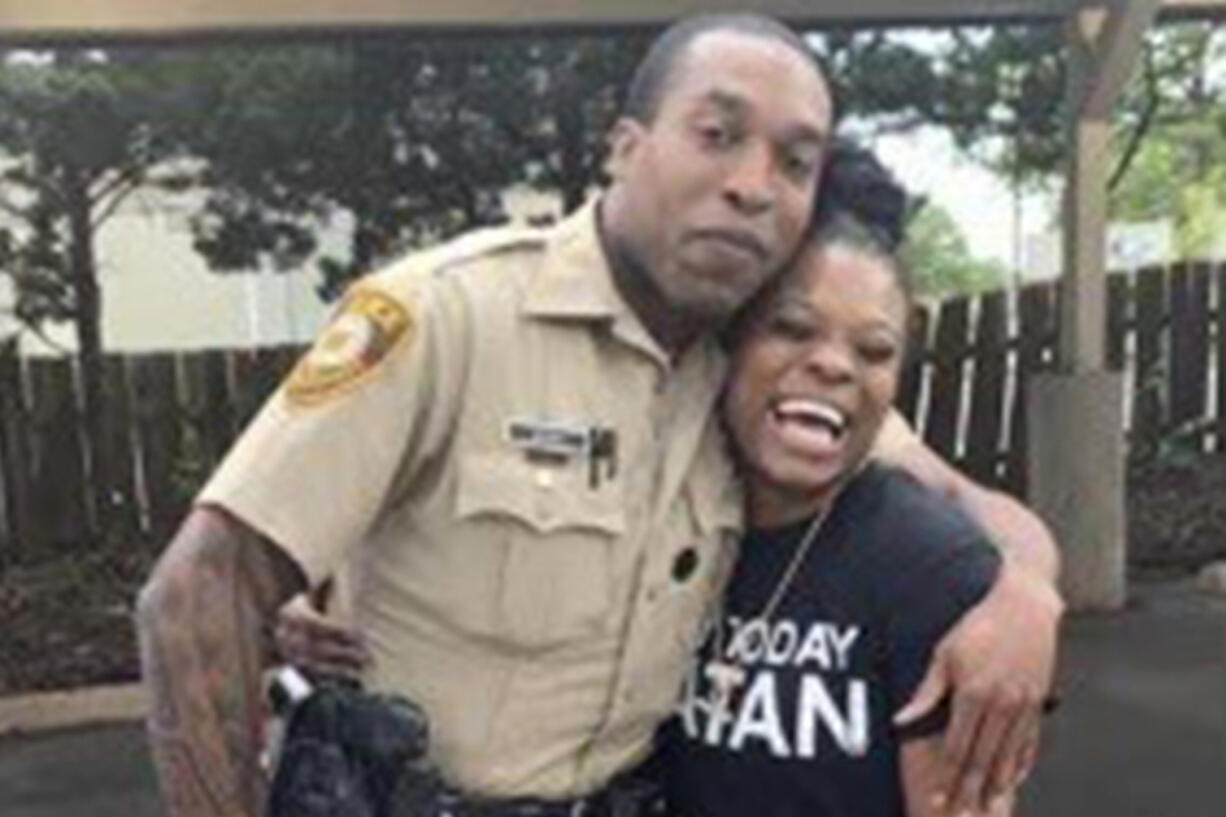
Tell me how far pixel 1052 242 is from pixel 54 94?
530cm

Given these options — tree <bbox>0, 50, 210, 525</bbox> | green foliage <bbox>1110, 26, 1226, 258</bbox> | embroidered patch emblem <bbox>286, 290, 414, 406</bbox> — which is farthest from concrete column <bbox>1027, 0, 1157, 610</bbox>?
embroidered patch emblem <bbox>286, 290, 414, 406</bbox>

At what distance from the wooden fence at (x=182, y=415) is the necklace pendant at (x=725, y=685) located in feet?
23.7

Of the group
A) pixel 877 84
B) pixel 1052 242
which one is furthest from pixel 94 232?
pixel 1052 242

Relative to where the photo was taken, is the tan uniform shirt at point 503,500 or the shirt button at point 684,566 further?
the shirt button at point 684,566

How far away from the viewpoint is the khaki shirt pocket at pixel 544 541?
196 cm

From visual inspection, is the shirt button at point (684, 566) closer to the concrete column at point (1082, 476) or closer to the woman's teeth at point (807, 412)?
the woman's teeth at point (807, 412)

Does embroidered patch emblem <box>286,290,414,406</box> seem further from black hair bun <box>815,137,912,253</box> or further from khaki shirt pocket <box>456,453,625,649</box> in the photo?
black hair bun <box>815,137,912,253</box>

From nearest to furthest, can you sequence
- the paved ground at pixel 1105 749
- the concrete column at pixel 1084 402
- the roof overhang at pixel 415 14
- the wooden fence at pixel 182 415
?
the paved ground at pixel 1105 749, the roof overhang at pixel 415 14, the concrete column at pixel 1084 402, the wooden fence at pixel 182 415

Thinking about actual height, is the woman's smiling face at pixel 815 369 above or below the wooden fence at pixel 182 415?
above

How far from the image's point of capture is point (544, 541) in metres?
1.98

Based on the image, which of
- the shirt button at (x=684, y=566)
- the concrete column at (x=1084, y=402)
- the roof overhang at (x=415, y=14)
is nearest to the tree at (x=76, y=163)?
the roof overhang at (x=415, y=14)

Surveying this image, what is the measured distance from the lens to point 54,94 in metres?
9.36

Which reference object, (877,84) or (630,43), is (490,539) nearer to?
(630,43)

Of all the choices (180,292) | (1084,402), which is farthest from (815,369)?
(180,292)
